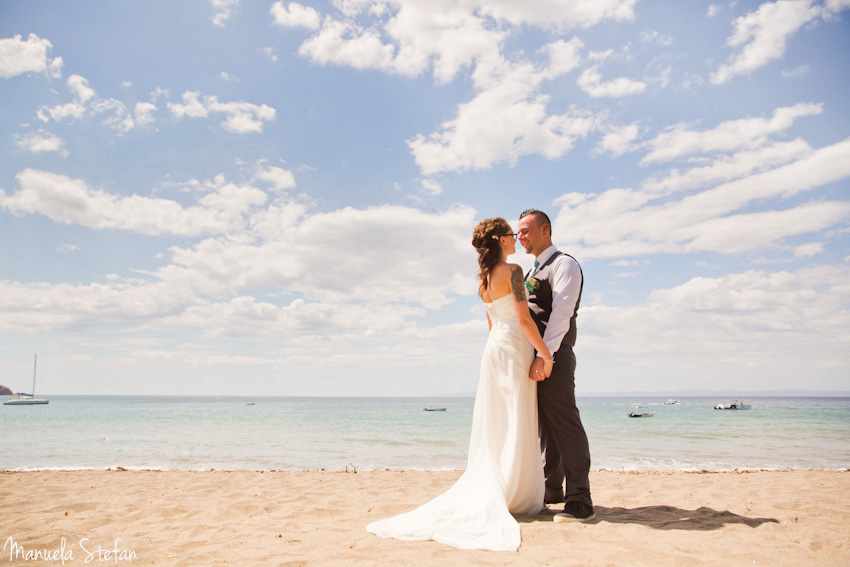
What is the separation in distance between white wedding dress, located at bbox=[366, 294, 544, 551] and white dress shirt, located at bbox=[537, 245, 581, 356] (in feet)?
0.86

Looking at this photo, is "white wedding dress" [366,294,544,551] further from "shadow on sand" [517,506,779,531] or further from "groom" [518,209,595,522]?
"shadow on sand" [517,506,779,531]

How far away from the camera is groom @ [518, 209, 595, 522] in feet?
13.1

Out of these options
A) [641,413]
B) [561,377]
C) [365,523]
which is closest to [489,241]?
[561,377]

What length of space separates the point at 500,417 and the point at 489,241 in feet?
5.47

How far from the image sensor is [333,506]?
5.04 meters

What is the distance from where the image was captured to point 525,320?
413cm

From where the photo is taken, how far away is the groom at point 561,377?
4.01 meters

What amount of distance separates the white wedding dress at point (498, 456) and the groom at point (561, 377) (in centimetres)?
19

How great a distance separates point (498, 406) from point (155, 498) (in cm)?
449

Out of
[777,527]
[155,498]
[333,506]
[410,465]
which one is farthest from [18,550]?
[410,465]

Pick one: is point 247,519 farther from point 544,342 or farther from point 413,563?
point 544,342

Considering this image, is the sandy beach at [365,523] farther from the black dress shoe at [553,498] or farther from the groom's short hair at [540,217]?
the groom's short hair at [540,217]
